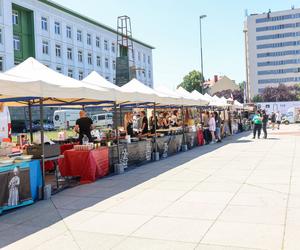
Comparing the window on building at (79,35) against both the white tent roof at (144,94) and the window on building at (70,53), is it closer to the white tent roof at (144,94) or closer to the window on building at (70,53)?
the window on building at (70,53)

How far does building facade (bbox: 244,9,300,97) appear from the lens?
12988 centimetres

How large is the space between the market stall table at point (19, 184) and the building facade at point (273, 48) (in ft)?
436

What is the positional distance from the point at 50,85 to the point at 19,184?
7.00 ft

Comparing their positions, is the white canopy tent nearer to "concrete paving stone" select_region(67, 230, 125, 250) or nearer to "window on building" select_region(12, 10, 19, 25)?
"concrete paving stone" select_region(67, 230, 125, 250)

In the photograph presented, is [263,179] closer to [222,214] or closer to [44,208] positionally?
[222,214]

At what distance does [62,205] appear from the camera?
7.44 meters

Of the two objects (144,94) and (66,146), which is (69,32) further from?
(66,146)

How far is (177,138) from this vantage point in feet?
55.3

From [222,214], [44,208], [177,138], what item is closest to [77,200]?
[44,208]

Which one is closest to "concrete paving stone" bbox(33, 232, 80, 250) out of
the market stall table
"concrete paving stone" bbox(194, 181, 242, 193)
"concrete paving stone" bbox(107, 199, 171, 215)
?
"concrete paving stone" bbox(107, 199, 171, 215)

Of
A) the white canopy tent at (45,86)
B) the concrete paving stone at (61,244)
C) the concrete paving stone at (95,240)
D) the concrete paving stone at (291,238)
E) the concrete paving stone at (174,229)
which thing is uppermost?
the white canopy tent at (45,86)

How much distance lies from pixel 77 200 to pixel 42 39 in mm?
40989

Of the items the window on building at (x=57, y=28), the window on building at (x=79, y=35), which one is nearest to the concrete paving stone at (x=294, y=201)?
the window on building at (x=57, y=28)

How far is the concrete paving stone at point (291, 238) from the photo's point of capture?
4664mm
